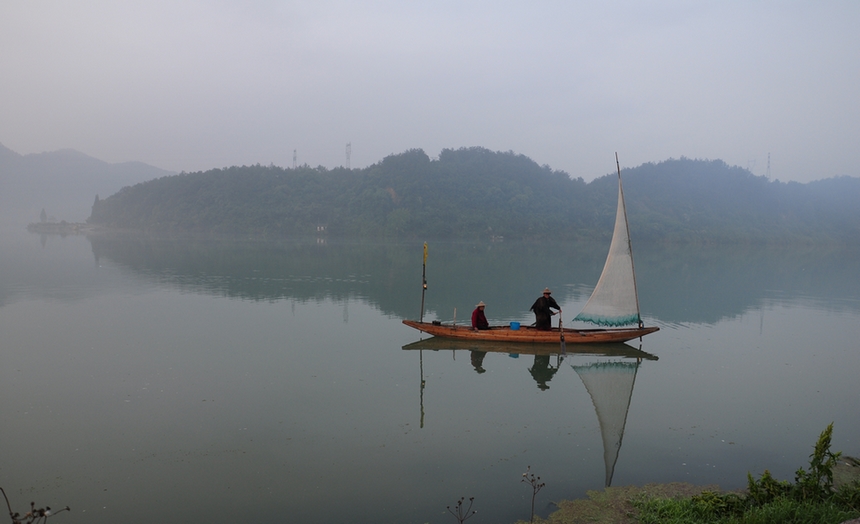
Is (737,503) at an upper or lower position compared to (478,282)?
lower

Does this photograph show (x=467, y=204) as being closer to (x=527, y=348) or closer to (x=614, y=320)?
(x=614, y=320)

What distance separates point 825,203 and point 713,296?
5552 inches

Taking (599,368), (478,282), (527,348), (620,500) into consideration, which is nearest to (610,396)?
(599,368)

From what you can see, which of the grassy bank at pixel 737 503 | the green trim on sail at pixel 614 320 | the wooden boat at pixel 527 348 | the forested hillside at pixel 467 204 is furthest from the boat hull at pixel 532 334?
the forested hillside at pixel 467 204

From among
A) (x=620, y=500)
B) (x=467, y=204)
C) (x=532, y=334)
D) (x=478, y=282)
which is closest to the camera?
(x=620, y=500)

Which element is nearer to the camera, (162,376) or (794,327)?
(162,376)

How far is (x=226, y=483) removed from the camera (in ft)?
23.8

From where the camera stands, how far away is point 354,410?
10.1m

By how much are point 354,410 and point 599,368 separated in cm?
Answer: 677

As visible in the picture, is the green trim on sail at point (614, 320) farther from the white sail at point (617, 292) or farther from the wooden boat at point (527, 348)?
the wooden boat at point (527, 348)

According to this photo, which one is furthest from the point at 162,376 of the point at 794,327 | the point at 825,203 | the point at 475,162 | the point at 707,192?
the point at 825,203

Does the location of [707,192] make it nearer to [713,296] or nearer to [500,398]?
[713,296]

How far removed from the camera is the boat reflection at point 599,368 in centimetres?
980

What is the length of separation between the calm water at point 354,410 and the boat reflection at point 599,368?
158 millimetres
